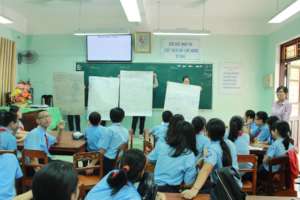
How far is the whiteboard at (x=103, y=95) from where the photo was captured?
276 inches

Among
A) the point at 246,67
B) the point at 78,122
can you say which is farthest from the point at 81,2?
the point at 246,67

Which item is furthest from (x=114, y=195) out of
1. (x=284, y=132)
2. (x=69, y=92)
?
(x=69, y=92)

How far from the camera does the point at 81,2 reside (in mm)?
6113

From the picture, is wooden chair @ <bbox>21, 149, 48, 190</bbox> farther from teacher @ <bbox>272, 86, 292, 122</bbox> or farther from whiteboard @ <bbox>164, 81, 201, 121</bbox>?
whiteboard @ <bbox>164, 81, 201, 121</bbox>

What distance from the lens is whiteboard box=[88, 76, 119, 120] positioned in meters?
7.02

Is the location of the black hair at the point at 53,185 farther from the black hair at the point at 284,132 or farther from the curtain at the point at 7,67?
the curtain at the point at 7,67

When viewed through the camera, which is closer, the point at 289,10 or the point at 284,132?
the point at 284,132

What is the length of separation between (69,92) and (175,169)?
17.1ft

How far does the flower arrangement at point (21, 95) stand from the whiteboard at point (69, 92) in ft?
2.26

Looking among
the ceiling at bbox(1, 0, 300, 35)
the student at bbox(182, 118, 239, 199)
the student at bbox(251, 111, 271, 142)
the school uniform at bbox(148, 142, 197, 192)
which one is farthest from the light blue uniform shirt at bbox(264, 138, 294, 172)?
the ceiling at bbox(1, 0, 300, 35)

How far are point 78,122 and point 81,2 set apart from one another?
106 inches

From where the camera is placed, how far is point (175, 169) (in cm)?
229

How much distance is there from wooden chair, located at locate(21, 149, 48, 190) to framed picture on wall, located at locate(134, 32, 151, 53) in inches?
178

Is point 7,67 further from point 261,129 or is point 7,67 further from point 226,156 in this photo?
point 226,156
